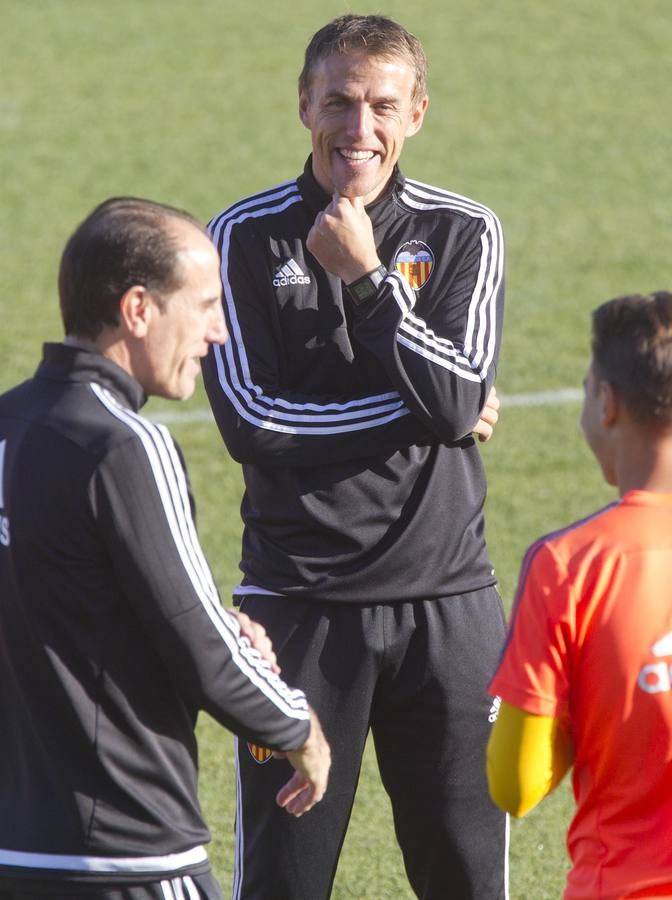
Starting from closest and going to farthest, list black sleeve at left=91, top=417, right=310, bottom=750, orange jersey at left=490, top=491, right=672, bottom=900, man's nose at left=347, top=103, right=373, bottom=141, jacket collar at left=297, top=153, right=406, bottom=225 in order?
1. orange jersey at left=490, top=491, right=672, bottom=900
2. black sleeve at left=91, top=417, right=310, bottom=750
3. man's nose at left=347, top=103, right=373, bottom=141
4. jacket collar at left=297, top=153, right=406, bottom=225

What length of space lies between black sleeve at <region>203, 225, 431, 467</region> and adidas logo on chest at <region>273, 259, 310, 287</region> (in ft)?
0.11

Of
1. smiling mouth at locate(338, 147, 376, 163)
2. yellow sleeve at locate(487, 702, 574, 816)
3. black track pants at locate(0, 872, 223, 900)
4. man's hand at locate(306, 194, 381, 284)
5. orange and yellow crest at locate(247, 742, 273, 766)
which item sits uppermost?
smiling mouth at locate(338, 147, 376, 163)

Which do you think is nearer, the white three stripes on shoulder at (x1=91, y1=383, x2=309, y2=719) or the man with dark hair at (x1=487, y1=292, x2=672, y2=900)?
the man with dark hair at (x1=487, y1=292, x2=672, y2=900)

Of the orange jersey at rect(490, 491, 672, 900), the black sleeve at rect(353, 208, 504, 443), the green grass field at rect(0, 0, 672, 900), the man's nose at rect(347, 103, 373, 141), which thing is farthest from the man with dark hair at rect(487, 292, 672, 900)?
the green grass field at rect(0, 0, 672, 900)

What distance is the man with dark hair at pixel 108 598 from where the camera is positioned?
2646 mm

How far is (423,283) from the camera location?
3.78 m

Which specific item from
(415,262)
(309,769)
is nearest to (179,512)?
(309,769)

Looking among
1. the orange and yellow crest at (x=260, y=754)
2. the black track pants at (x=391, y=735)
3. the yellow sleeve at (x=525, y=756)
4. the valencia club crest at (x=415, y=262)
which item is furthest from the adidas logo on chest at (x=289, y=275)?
the yellow sleeve at (x=525, y=756)

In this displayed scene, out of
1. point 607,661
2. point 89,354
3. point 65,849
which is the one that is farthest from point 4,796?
point 607,661

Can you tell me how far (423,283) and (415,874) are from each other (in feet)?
4.82

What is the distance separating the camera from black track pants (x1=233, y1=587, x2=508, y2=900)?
11.8 feet

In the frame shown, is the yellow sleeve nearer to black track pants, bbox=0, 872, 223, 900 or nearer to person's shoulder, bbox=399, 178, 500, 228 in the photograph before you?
black track pants, bbox=0, 872, 223, 900

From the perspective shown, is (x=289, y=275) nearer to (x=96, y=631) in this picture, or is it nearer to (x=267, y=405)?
(x=267, y=405)

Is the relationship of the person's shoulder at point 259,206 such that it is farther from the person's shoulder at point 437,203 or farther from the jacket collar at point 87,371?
the jacket collar at point 87,371
